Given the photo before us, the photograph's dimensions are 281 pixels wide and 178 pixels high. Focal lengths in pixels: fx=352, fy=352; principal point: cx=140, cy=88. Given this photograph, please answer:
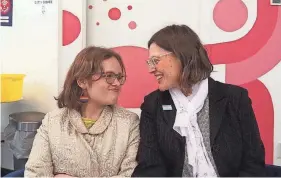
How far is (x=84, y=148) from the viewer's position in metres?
1.64

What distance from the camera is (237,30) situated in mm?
2643

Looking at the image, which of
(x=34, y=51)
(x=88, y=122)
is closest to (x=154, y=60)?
(x=88, y=122)

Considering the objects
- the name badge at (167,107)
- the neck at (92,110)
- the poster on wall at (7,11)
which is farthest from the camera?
the poster on wall at (7,11)

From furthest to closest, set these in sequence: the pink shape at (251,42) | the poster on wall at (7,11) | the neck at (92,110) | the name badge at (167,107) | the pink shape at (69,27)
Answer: the poster on wall at (7,11)
the pink shape at (69,27)
the pink shape at (251,42)
the neck at (92,110)
the name badge at (167,107)

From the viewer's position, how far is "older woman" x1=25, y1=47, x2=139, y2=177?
64.6 inches

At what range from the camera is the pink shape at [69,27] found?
278cm

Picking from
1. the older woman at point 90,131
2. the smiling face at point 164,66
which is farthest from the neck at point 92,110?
the smiling face at point 164,66

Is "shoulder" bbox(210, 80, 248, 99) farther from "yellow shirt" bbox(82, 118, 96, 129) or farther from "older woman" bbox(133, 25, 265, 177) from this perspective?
"yellow shirt" bbox(82, 118, 96, 129)

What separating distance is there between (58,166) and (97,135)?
0.77 ft

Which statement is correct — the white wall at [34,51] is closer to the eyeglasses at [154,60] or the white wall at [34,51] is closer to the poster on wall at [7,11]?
the poster on wall at [7,11]

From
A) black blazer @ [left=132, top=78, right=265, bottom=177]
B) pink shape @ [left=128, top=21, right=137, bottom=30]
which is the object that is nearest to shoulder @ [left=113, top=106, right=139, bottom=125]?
black blazer @ [left=132, top=78, right=265, bottom=177]

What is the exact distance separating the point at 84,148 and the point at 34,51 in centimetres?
151

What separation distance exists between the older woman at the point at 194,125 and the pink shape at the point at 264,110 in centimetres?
111

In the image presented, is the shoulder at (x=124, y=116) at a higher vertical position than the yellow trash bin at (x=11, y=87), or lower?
lower
